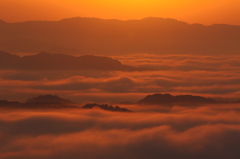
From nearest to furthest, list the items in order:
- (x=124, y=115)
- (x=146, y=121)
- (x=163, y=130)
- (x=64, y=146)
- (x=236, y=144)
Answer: (x=236, y=144)
(x=64, y=146)
(x=163, y=130)
(x=146, y=121)
(x=124, y=115)

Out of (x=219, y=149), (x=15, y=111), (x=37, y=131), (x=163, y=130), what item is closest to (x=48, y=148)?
(x=37, y=131)

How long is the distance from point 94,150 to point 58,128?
18664 mm

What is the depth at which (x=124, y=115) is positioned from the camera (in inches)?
5861

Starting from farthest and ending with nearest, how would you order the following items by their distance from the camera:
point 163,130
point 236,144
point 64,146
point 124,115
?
point 124,115
point 163,130
point 64,146
point 236,144

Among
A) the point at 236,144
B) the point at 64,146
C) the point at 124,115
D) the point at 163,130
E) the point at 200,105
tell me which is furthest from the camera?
the point at 200,105

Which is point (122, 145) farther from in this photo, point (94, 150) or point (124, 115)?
point (124, 115)

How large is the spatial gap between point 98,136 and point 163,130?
1918 centimetres

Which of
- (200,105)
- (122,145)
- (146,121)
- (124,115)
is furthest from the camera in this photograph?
(200,105)

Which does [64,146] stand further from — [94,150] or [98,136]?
[98,136]

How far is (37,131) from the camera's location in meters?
112

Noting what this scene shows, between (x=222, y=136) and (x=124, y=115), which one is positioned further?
(x=124, y=115)

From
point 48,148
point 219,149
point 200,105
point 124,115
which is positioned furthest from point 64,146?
point 200,105

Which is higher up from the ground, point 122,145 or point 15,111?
point 15,111

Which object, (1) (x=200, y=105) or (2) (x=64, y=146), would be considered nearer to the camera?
(2) (x=64, y=146)
